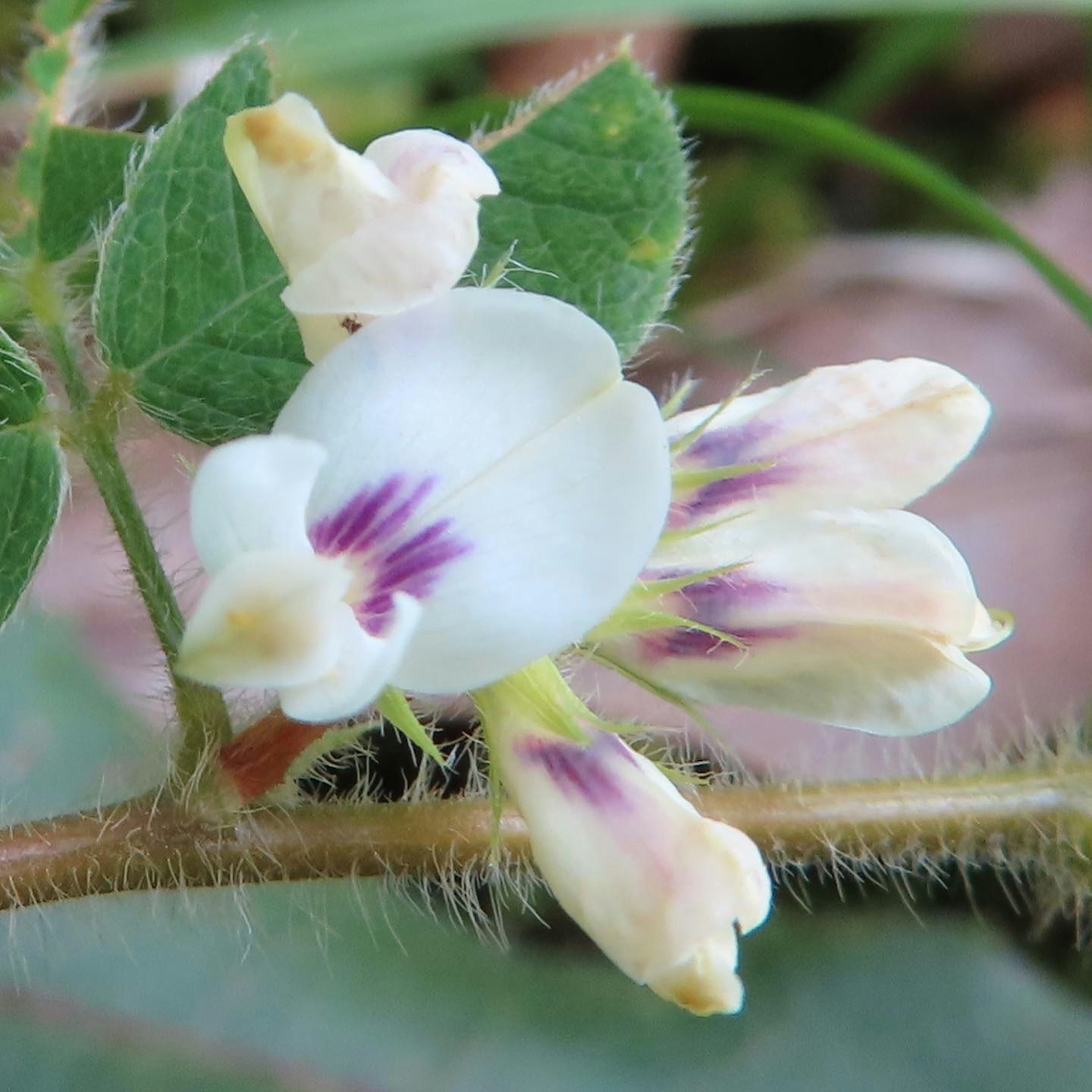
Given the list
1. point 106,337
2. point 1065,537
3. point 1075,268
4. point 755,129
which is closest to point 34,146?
point 106,337

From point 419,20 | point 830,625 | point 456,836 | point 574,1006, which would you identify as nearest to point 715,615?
point 830,625

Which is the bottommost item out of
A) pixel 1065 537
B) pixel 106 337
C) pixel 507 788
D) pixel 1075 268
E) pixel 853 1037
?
pixel 853 1037

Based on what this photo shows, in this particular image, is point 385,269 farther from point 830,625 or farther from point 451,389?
point 830,625

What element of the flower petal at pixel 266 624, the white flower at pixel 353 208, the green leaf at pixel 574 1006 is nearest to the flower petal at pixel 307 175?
the white flower at pixel 353 208

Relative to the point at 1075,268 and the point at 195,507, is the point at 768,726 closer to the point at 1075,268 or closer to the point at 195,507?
the point at 1075,268

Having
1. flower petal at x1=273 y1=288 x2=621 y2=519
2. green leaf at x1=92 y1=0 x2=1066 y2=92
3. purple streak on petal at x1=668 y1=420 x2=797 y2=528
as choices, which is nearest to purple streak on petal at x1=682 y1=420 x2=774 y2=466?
purple streak on petal at x1=668 y1=420 x2=797 y2=528

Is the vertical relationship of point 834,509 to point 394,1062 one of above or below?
above
